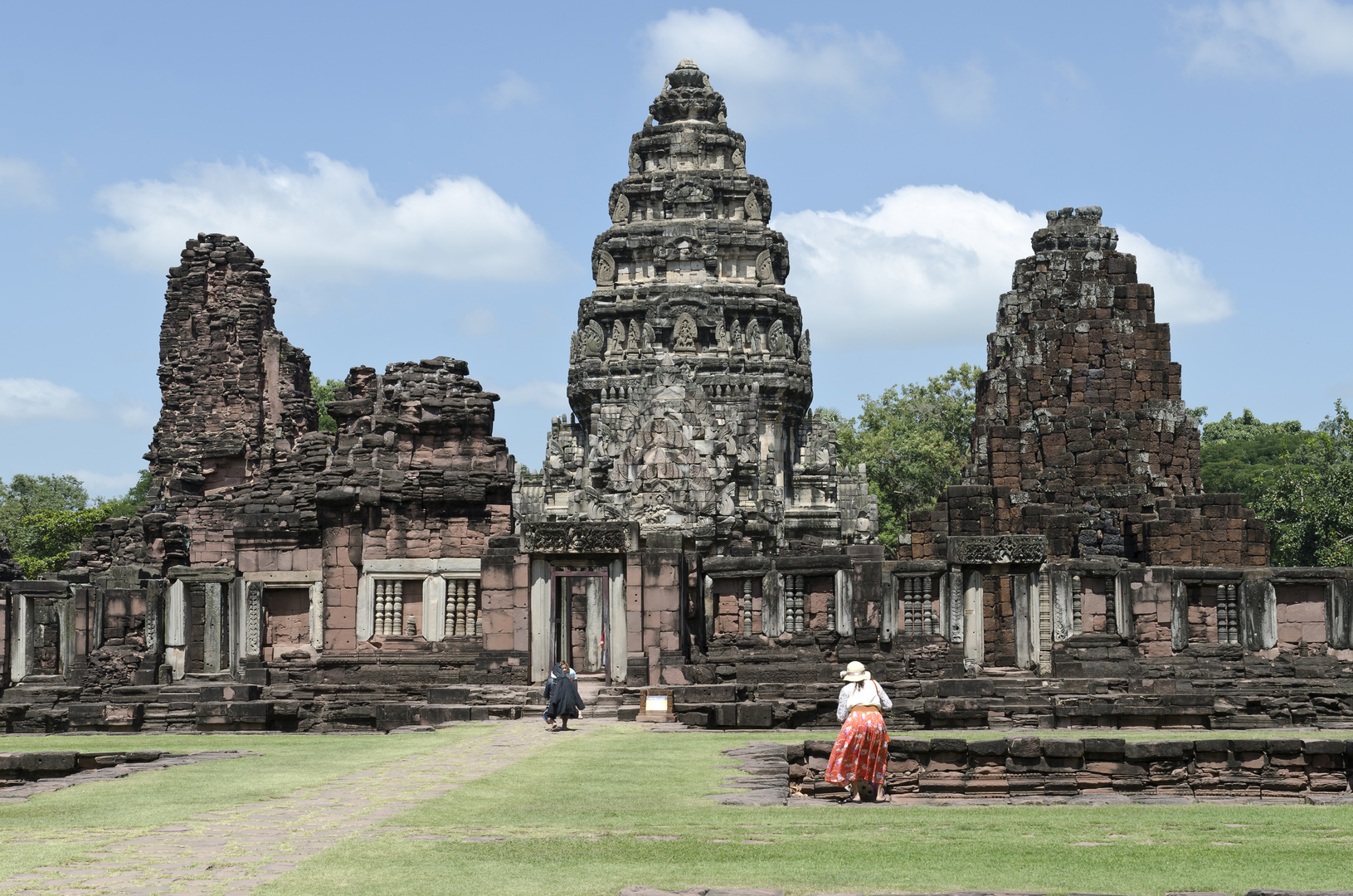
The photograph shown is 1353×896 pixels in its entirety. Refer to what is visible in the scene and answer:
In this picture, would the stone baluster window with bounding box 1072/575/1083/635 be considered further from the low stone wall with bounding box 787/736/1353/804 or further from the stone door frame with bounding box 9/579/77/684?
the stone door frame with bounding box 9/579/77/684

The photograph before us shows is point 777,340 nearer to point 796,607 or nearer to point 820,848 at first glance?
point 796,607

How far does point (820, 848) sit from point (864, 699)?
3164 millimetres

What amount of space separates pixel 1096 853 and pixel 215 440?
33.0 meters

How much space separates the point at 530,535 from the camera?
77.2 feet

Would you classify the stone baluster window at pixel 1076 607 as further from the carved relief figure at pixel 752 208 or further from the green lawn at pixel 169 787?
the carved relief figure at pixel 752 208

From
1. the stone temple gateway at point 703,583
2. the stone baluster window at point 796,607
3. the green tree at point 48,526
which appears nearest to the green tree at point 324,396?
the green tree at point 48,526

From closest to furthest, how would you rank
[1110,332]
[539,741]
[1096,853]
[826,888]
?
[826,888], [1096,853], [539,741], [1110,332]

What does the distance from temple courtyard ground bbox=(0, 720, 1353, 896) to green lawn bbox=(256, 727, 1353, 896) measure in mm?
25

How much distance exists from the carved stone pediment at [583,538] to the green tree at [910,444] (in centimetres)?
3727

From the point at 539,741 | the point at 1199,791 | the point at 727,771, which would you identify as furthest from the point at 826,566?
the point at 1199,791

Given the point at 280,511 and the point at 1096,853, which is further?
the point at 280,511

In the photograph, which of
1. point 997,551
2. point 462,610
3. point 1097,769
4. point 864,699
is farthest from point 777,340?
point 864,699

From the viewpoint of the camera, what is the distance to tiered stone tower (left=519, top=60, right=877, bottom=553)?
51.1 metres

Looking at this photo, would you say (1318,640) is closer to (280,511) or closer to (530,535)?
(530,535)
